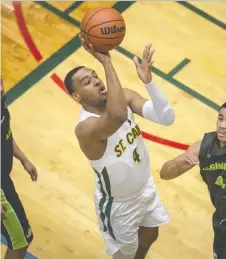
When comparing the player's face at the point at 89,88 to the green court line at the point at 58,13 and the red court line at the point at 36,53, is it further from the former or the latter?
the green court line at the point at 58,13

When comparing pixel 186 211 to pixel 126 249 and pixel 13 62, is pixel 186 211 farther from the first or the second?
pixel 13 62

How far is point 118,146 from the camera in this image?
360 centimetres

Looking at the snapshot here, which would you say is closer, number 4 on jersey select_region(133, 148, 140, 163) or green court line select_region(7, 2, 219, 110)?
number 4 on jersey select_region(133, 148, 140, 163)

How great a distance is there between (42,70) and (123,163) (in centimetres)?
248

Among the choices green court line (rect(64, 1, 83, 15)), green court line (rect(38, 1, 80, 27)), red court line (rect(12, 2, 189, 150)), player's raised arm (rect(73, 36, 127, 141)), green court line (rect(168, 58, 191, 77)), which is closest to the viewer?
player's raised arm (rect(73, 36, 127, 141))

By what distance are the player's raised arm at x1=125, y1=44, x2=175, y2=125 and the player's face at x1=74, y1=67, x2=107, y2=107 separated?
213 mm

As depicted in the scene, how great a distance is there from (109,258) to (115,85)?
1636mm

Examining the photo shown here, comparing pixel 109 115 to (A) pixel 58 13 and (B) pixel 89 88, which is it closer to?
(B) pixel 89 88

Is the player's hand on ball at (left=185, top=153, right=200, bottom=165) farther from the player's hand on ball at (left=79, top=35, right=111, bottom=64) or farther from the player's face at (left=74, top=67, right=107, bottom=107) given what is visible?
the player's hand on ball at (left=79, top=35, right=111, bottom=64)

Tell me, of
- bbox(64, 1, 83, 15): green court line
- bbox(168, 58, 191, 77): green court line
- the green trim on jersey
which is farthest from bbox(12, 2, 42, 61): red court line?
the green trim on jersey

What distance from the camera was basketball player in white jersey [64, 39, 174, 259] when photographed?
344 cm

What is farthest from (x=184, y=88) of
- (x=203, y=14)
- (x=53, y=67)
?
(x=53, y=67)

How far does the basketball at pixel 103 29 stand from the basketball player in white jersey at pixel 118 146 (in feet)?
0.19

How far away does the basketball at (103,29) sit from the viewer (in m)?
3.59
